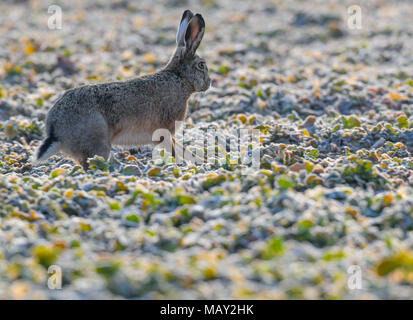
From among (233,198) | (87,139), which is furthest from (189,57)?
(233,198)

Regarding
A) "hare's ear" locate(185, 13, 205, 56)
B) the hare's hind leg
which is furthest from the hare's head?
the hare's hind leg

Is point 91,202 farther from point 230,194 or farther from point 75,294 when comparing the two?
point 75,294

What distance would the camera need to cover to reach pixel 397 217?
4984 mm

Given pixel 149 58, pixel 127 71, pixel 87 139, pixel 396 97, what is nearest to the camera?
pixel 87 139

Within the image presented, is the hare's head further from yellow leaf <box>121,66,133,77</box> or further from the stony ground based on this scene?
yellow leaf <box>121,66,133,77</box>

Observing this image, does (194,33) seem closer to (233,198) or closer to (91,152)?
(91,152)

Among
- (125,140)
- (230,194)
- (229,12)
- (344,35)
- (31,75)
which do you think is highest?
(229,12)

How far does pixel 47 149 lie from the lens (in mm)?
6629

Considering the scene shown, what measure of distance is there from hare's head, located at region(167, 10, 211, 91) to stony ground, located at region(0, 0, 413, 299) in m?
0.86

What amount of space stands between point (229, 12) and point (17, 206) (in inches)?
575

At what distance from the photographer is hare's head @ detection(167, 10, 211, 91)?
25.9 ft

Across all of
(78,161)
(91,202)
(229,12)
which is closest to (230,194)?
(91,202)

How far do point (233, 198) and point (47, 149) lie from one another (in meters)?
2.32

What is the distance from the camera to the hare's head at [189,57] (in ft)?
25.9
